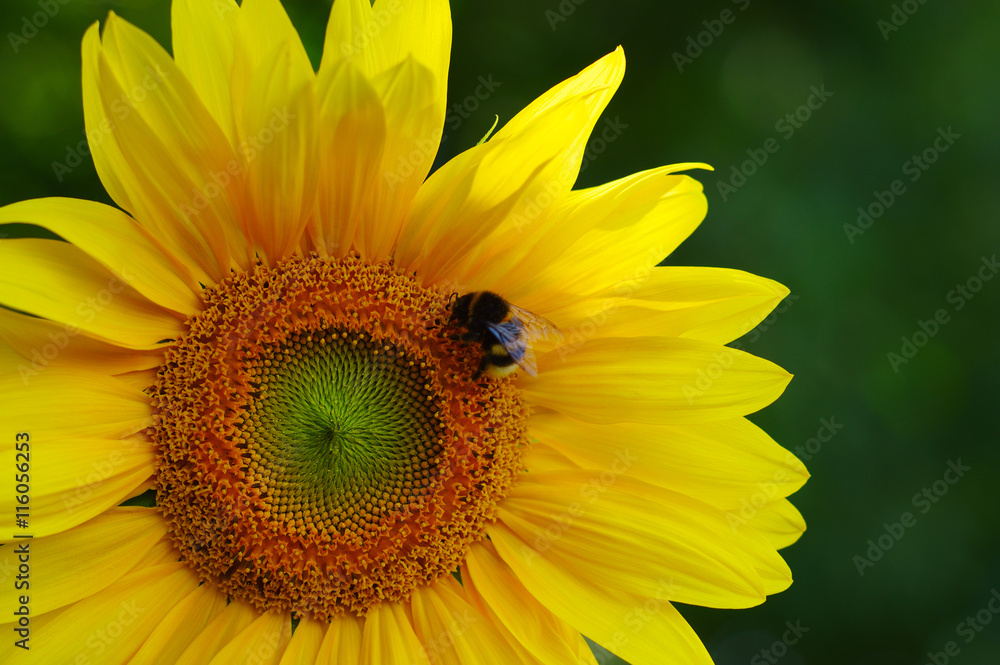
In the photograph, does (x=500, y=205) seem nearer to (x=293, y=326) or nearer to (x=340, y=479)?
(x=293, y=326)

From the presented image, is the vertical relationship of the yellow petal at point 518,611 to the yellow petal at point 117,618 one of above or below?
above

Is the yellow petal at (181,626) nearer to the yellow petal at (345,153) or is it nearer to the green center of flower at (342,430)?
the green center of flower at (342,430)

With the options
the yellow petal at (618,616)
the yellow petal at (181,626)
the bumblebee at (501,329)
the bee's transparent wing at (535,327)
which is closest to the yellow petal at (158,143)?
the bumblebee at (501,329)

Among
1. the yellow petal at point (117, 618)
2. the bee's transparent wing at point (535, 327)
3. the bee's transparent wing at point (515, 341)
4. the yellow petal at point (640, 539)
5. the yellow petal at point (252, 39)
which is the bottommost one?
the yellow petal at point (117, 618)

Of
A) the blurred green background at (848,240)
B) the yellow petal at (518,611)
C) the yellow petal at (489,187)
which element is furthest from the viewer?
the blurred green background at (848,240)

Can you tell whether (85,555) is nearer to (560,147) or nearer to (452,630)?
(452,630)

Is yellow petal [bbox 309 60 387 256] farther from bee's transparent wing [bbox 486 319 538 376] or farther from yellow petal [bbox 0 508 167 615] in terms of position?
yellow petal [bbox 0 508 167 615]

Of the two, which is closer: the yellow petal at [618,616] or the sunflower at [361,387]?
the sunflower at [361,387]
